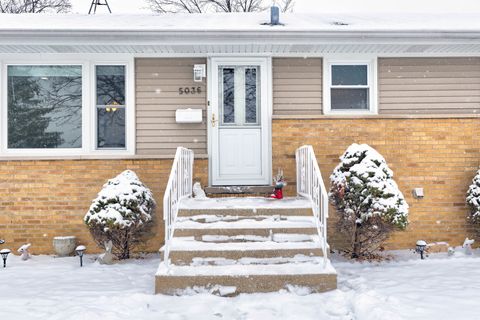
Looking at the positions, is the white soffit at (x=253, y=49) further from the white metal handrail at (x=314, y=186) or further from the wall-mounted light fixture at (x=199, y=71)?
the white metal handrail at (x=314, y=186)

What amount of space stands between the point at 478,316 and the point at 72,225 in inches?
229

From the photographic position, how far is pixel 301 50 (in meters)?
7.02

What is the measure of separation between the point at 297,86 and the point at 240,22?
1.58 m

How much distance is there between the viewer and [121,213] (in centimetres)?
607

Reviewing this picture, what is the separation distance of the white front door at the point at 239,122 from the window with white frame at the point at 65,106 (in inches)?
57.0

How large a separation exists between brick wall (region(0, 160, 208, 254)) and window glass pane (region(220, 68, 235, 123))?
185 cm

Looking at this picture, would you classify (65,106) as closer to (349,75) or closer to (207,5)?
(349,75)

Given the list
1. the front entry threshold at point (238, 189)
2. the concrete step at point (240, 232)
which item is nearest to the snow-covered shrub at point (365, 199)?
the concrete step at point (240, 232)

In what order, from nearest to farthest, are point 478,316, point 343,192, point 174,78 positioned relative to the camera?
point 478,316 < point 343,192 < point 174,78

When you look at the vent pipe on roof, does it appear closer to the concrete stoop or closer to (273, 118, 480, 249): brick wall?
(273, 118, 480, 249): brick wall

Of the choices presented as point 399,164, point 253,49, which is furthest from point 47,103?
point 399,164

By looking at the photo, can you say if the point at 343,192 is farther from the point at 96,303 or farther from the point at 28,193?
the point at 28,193

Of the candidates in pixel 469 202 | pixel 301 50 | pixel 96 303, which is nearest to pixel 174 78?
pixel 301 50

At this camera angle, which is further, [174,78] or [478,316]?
[174,78]
